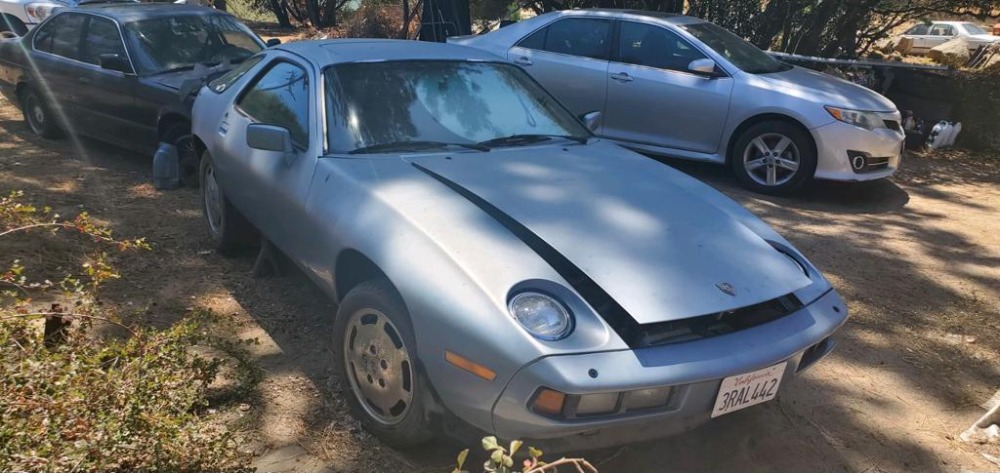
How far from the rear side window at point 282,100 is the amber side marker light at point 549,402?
1844mm

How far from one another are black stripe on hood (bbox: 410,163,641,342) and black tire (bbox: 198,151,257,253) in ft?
7.05

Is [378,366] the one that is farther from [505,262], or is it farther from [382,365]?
[505,262]

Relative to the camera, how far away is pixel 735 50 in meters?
7.23

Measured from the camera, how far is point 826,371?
3.77m

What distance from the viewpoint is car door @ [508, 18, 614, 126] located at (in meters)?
7.39

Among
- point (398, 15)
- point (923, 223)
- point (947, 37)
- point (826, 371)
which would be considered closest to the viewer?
point (826, 371)

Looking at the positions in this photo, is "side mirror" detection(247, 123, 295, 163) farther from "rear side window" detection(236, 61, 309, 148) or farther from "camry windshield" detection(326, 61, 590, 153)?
"camry windshield" detection(326, 61, 590, 153)

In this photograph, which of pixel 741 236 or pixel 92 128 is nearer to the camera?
pixel 741 236

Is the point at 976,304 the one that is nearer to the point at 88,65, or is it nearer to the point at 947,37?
the point at 88,65

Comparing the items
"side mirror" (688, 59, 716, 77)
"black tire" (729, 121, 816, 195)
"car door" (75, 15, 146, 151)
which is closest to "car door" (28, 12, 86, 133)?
"car door" (75, 15, 146, 151)

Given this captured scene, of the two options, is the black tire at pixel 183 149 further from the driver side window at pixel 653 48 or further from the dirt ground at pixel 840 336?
the driver side window at pixel 653 48

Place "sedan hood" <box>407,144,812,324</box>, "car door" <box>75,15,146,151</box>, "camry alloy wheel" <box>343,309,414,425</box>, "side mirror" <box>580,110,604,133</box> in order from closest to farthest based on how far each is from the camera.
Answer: "sedan hood" <box>407,144,812,324</box>
"camry alloy wheel" <box>343,309,414,425</box>
"side mirror" <box>580,110,604,133</box>
"car door" <box>75,15,146,151</box>

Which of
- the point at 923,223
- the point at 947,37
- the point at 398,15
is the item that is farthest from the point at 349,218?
the point at 947,37

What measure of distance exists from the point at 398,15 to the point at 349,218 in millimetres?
17067
